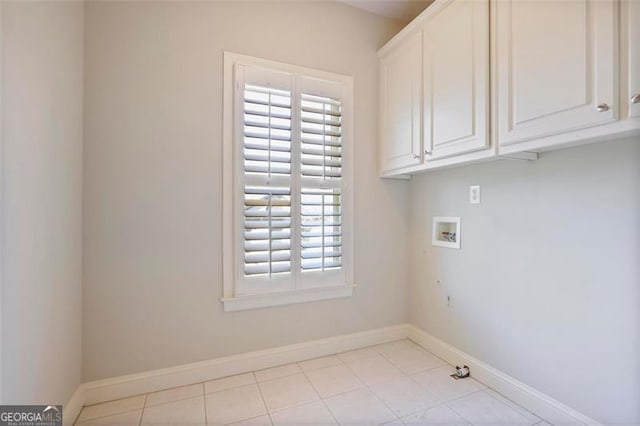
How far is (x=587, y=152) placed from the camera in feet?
4.71

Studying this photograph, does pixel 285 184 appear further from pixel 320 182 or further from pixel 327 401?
pixel 327 401

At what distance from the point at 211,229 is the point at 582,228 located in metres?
2.08

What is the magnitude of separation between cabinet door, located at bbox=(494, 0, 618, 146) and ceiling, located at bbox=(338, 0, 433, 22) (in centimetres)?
103

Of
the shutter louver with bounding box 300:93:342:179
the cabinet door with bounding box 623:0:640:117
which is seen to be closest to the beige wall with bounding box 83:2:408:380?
the shutter louver with bounding box 300:93:342:179

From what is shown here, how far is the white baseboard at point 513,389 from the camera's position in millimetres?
1504

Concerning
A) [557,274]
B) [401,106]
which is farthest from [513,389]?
[401,106]

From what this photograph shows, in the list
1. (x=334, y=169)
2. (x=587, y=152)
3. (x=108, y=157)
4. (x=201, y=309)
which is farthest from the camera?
(x=334, y=169)

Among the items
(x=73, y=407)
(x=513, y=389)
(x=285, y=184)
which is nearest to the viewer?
(x=73, y=407)

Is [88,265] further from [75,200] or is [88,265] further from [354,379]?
[354,379]

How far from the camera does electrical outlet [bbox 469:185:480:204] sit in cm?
197

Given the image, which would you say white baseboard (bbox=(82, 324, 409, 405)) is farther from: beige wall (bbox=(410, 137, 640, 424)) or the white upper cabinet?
the white upper cabinet

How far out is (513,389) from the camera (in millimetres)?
1734

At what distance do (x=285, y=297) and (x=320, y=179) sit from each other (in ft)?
3.00

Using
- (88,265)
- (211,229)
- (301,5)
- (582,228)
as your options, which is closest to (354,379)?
(211,229)
